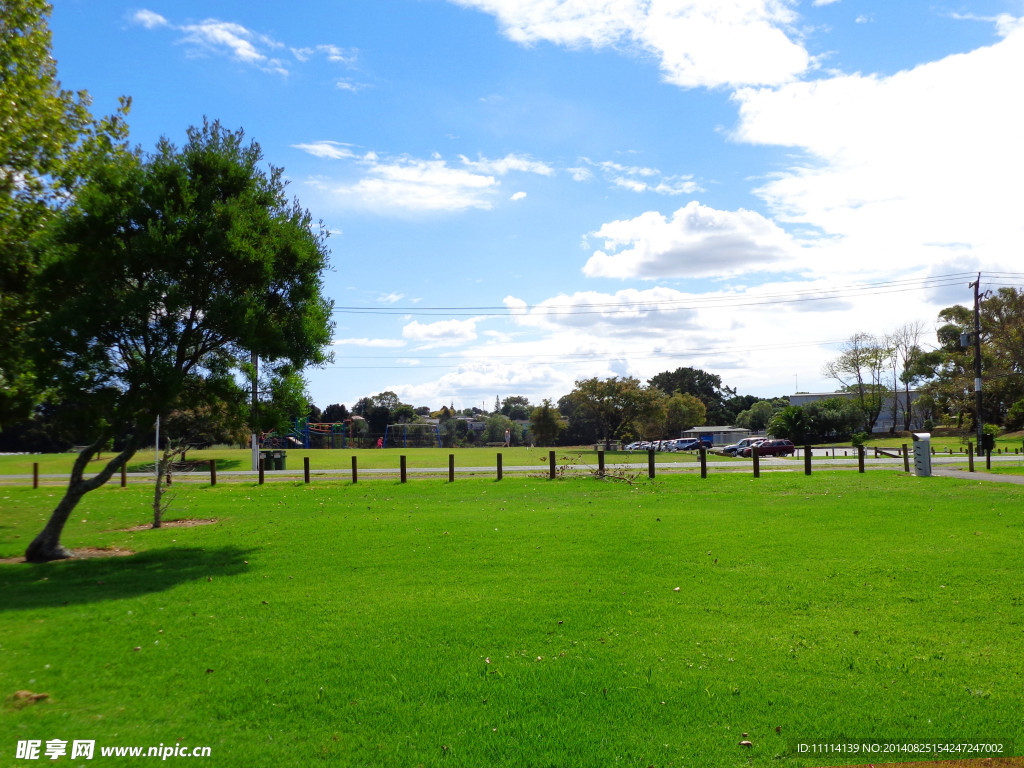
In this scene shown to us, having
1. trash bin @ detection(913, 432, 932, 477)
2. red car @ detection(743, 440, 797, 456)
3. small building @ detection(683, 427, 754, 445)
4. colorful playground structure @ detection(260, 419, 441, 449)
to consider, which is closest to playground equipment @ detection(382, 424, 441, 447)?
colorful playground structure @ detection(260, 419, 441, 449)

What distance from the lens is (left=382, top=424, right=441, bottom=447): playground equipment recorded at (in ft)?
307

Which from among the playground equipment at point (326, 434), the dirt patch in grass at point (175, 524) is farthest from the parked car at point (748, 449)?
the playground equipment at point (326, 434)

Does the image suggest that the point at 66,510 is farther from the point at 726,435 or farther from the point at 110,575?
the point at 726,435

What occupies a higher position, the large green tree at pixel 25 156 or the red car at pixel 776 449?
the large green tree at pixel 25 156

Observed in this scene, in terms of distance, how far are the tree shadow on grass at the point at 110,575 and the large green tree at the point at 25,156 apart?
11.8ft

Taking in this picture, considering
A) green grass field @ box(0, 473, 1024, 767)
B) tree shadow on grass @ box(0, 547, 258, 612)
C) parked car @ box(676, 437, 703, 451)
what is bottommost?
parked car @ box(676, 437, 703, 451)

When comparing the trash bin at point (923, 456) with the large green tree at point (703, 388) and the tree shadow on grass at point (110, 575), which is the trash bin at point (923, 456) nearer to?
the tree shadow on grass at point (110, 575)

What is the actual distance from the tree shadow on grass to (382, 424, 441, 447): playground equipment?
80.7 m

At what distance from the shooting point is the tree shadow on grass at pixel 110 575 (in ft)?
30.2

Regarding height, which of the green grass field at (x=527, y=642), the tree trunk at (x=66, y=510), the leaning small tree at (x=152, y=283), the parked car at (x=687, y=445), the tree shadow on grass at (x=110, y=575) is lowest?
the parked car at (x=687, y=445)

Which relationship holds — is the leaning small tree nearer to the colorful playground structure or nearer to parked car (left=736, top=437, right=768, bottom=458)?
parked car (left=736, top=437, right=768, bottom=458)

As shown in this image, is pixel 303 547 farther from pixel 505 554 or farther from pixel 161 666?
pixel 161 666

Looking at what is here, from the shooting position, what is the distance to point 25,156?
13922 millimetres

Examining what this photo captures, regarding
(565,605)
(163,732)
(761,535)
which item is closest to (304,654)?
(163,732)
